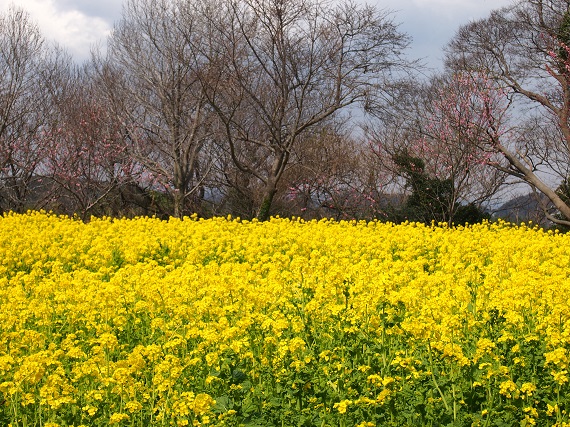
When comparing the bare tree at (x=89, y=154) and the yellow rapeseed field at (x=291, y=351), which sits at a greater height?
the bare tree at (x=89, y=154)

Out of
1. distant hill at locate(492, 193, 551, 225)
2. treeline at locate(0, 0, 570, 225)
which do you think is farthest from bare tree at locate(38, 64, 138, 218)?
distant hill at locate(492, 193, 551, 225)

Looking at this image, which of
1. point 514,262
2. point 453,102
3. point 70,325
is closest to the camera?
point 70,325

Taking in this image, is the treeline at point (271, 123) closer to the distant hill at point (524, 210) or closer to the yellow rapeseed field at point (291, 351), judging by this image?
the distant hill at point (524, 210)

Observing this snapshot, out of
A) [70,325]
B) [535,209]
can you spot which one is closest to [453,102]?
[535,209]

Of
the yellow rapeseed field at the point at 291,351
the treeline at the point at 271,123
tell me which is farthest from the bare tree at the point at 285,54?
the yellow rapeseed field at the point at 291,351

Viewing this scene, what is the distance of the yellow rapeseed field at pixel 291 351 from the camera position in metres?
4.26

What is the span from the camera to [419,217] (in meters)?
21.3

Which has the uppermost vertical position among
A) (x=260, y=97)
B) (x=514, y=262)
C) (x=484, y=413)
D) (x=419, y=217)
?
(x=260, y=97)

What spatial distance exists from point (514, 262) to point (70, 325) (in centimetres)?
502

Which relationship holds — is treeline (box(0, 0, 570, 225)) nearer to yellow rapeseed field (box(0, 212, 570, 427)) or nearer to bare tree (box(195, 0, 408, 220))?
bare tree (box(195, 0, 408, 220))

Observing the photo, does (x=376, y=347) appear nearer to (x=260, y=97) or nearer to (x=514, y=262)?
(x=514, y=262)

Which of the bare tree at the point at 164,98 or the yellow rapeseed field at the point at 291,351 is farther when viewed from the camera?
the bare tree at the point at 164,98

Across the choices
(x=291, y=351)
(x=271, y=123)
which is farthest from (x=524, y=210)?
(x=291, y=351)

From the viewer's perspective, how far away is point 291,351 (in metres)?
4.70
